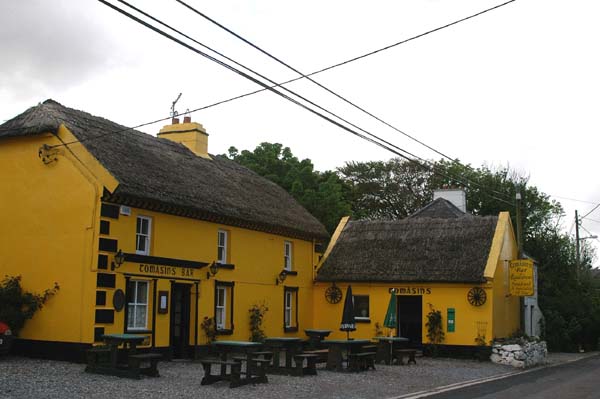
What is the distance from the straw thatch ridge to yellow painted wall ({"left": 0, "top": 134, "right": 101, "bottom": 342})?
12356 mm

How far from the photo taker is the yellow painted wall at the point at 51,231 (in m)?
18.3

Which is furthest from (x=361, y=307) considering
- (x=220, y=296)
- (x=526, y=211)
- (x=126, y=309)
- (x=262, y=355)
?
(x=526, y=211)

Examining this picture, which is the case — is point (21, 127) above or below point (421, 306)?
above

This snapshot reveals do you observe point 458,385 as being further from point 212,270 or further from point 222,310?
point 222,310

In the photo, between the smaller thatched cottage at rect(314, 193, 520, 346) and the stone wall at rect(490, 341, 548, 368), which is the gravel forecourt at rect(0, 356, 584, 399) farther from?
the smaller thatched cottage at rect(314, 193, 520, 346)

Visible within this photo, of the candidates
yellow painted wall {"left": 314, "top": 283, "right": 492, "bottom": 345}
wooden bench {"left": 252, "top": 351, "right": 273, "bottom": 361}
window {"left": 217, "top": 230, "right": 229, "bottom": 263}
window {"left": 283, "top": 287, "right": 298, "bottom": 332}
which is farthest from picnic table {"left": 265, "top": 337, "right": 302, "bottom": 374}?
yellow painted wall {"left": 314, "top": 283, "right": 492, "bottom": 345}

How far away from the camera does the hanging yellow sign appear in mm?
26047

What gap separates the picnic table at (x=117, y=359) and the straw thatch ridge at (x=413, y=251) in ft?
43.3

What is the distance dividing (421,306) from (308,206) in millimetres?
13766

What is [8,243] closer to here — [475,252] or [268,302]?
[268,302]

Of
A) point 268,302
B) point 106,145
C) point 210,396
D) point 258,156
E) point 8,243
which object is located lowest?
point 210,396

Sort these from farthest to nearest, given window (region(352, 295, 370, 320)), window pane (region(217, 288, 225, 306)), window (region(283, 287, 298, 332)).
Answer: window (region(352, 295, 370, 320)) < window (region(283, 287, 298, 332)) < window pane (region(217, 288, 225, 306))

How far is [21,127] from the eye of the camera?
19.8 metres

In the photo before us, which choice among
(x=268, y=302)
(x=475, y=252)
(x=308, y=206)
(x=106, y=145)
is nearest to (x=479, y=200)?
(x=308, y=206)
